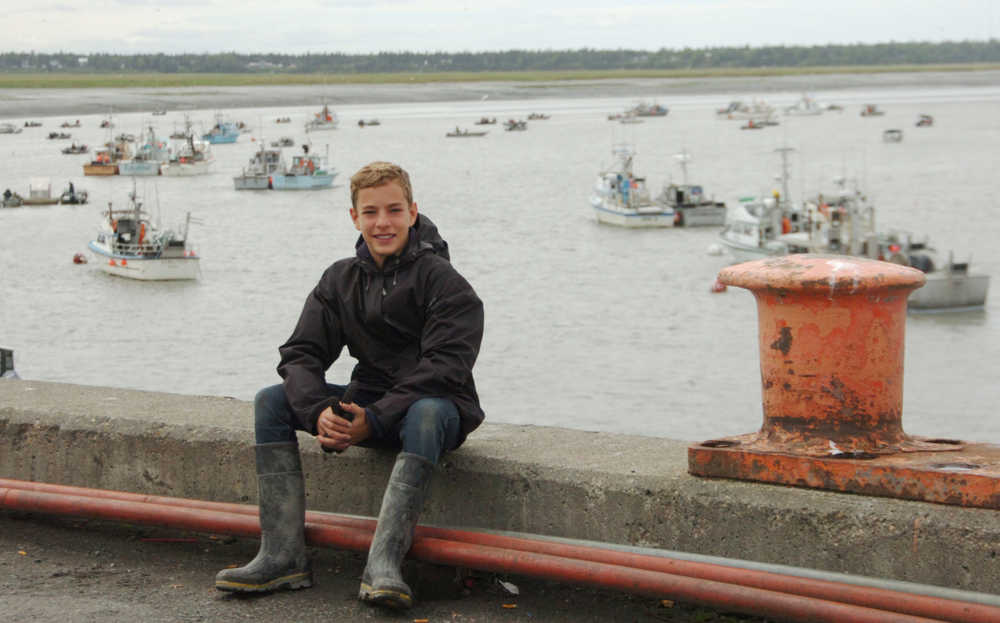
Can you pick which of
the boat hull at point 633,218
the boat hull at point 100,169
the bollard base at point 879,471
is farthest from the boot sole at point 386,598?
the boat hull at point 100,169

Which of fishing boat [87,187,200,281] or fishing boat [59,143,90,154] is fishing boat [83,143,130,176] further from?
fishing boat [87,187,200,281]

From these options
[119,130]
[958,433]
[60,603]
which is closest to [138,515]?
[60,603]

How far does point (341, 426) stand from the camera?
162 inches

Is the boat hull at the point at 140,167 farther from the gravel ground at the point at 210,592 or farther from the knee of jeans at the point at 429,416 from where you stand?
the knee of jeans at the point at 429,416

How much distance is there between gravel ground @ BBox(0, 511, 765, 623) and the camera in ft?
13.2

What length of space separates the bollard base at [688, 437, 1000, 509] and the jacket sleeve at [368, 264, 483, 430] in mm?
723

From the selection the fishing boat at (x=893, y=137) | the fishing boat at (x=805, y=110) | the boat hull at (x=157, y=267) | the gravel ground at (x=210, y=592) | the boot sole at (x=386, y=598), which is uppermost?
the boot sole at (x=386, y=598)

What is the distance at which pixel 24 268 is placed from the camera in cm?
4800

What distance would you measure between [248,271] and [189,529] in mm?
43239

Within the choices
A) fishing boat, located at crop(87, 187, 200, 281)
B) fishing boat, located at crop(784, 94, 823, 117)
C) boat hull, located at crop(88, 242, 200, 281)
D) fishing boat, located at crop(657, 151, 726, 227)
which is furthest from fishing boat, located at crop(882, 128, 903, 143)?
boat hull, located at crop(88, 242, 200, 281)

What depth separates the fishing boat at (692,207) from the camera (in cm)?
6100

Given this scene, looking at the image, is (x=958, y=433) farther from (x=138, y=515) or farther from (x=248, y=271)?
(x=248, y=271)

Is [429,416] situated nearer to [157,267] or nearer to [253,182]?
[157,267]

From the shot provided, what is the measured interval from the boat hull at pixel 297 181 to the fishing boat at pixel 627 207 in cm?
2151
